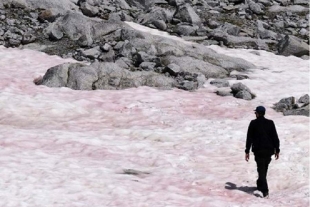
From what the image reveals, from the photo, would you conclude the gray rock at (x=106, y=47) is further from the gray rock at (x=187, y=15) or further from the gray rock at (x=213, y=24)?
the gray rock at (x=213, y=24)

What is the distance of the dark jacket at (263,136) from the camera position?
50.7 ft

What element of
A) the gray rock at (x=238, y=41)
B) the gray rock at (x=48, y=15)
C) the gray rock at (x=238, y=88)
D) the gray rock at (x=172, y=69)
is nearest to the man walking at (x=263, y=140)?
the gray rock at (x=238, y=88)

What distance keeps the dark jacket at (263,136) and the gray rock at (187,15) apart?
79.8 ft

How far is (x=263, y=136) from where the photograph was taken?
1546 centimetres

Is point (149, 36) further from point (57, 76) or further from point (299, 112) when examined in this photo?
point (299, 112)

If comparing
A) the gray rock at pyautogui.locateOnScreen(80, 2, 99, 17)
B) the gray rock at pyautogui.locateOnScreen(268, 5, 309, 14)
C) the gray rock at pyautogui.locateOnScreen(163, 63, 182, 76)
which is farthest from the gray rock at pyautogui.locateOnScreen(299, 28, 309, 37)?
the gray rock at pyautogui.locateOnScreen(80, 2, 99, 17)

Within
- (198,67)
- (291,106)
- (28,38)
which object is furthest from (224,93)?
(28,38)

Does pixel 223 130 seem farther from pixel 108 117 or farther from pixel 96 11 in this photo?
pixel 96 11

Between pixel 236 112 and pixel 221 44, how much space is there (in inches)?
489

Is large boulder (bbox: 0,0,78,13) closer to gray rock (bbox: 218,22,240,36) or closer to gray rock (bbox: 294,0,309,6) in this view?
gray rock (bbox: 218,22,240,36)

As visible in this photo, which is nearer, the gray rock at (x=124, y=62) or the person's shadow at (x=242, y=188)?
the person's shadow at (x=242, y=188)

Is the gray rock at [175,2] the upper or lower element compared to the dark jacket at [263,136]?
lower

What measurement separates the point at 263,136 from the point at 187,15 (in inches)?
986

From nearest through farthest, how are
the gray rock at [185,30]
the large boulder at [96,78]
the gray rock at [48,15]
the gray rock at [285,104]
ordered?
1. the gray rock at [285,104]
2. the large boulder at [96,78]
3. the gray rock at [48,15]
4. the gray rock at [185,30]
